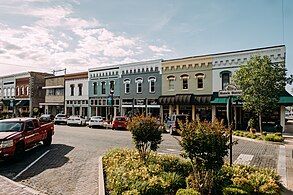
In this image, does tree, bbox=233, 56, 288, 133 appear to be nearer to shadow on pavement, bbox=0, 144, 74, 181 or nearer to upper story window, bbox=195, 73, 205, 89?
upper story window, bbox=195, 73, 205, 89

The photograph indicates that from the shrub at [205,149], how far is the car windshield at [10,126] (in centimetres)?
950

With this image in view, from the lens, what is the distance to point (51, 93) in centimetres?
4875

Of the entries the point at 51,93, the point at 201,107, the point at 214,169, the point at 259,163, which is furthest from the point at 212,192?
the point at 51,93

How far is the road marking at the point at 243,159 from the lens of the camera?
12144 mm

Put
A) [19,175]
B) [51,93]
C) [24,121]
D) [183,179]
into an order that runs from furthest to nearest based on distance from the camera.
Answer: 1. [51,93]
2. [24,121]
3. [19,175]
4. [183,179]

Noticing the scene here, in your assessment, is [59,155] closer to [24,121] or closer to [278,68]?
[24,121]

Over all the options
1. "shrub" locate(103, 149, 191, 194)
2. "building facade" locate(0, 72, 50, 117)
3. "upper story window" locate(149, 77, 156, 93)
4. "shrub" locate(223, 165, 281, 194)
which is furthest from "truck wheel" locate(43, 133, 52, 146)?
"building facade" locate(0, 72, 50, 117)

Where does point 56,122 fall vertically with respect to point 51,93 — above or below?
below

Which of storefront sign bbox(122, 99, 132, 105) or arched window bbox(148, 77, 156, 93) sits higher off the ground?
arched window bbox(148, 77, 156, 93)

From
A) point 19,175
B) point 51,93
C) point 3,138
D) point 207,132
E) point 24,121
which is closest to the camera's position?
point 207,132

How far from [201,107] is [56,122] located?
794 inches

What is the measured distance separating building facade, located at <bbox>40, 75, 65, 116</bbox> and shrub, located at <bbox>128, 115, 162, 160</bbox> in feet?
124

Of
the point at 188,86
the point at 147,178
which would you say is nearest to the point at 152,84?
the point at 188,86

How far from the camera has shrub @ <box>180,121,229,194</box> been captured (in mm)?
6562
